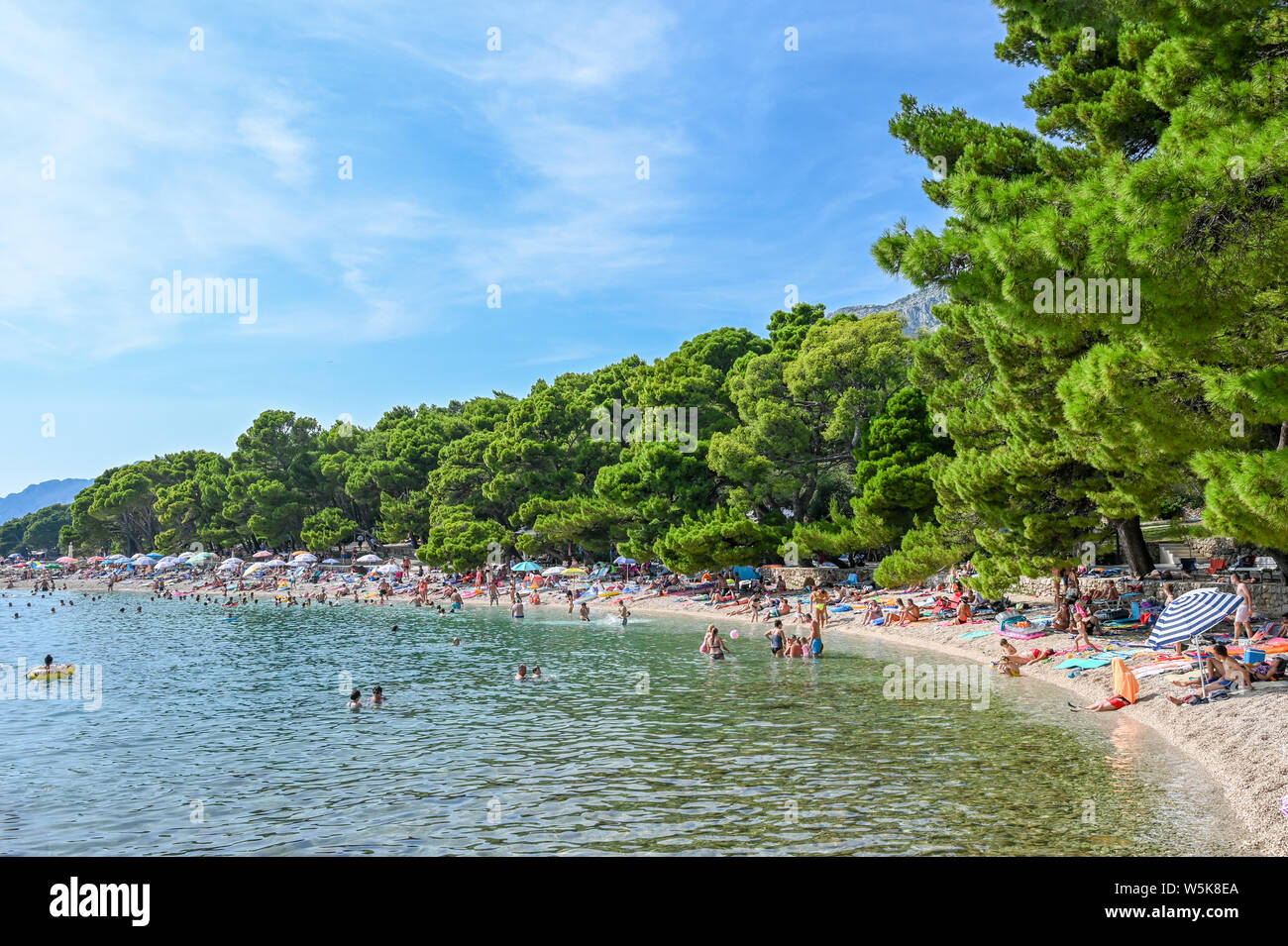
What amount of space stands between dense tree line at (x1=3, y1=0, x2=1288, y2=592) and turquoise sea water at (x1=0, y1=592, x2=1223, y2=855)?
4.85 m

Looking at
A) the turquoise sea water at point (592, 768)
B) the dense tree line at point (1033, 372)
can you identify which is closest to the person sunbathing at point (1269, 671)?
the dense tree line at point (1033, 372)

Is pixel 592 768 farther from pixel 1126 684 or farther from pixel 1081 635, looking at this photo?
pixel 1081 635

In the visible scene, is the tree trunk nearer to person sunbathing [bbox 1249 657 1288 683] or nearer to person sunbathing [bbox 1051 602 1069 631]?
person sunbathing [bbox 1051 602 1069 631]

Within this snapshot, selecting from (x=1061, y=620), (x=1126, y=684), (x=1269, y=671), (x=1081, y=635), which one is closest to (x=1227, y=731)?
(x=1269, y=671)

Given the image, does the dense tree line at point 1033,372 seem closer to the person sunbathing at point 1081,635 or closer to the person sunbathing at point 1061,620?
the person sunbathing at point 1081,635

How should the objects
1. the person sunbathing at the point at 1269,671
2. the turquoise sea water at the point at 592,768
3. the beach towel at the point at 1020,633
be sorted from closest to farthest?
1. the turquoise sea water at the point at 592,768
2. the person sunbathing at the point at 1269,671
3. the beach towel at the point at 1020,633

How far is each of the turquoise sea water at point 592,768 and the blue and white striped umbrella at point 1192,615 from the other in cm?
200

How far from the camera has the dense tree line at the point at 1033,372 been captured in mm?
9891

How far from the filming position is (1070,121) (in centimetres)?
2047

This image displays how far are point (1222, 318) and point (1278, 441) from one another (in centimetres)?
828

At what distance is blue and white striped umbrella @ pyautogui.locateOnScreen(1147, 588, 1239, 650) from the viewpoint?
16562 millimetres

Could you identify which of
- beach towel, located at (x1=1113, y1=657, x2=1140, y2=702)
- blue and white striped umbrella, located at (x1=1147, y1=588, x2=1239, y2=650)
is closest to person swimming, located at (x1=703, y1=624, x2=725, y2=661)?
beach towel, located at (x1=1113, y1=657, x2=1140, y2=702)
